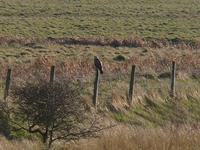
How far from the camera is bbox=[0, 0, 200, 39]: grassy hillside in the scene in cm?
4408

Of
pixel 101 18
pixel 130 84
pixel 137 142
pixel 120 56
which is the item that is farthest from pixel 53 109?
pixel 101 18

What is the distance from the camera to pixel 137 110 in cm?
1752

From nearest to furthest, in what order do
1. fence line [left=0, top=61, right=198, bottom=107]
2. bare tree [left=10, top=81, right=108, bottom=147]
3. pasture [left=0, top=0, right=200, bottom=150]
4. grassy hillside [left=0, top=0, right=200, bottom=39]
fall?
bare tree [left=10, top=81, right=108, bottom=147], pasture [left=0, top=0, right=200, bottom=150], fence line [left=0, top=61, right=198, bottom=107], grassy hillside [left=0, top=0, right=200, bottom=39]

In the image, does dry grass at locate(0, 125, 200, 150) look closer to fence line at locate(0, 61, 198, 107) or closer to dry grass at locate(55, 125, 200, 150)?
dry grass at locate(55, 125, 200, 150)

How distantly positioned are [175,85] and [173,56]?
29.4 ft

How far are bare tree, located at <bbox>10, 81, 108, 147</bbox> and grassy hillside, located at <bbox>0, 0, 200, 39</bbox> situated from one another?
95.3 feet

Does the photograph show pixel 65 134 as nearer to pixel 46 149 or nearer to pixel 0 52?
pixel 46 149

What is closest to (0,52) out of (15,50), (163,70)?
(15,50)

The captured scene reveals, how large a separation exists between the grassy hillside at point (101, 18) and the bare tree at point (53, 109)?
29061 millimetres

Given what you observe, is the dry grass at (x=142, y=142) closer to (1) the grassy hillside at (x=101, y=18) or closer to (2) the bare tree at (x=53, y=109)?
(2) the bare tree at (x=53, y=109)

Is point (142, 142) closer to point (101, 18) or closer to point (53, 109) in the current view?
point (53, 109)

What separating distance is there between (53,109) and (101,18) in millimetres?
42541

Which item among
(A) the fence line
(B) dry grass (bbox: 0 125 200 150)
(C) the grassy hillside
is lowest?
(C) the grassy hillside

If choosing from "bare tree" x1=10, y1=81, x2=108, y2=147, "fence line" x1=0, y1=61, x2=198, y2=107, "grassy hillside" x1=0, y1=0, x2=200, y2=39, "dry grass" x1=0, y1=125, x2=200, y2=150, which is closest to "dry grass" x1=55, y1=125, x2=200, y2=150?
"dry grass" x1=0, y1=125, x2=200, y2=150
